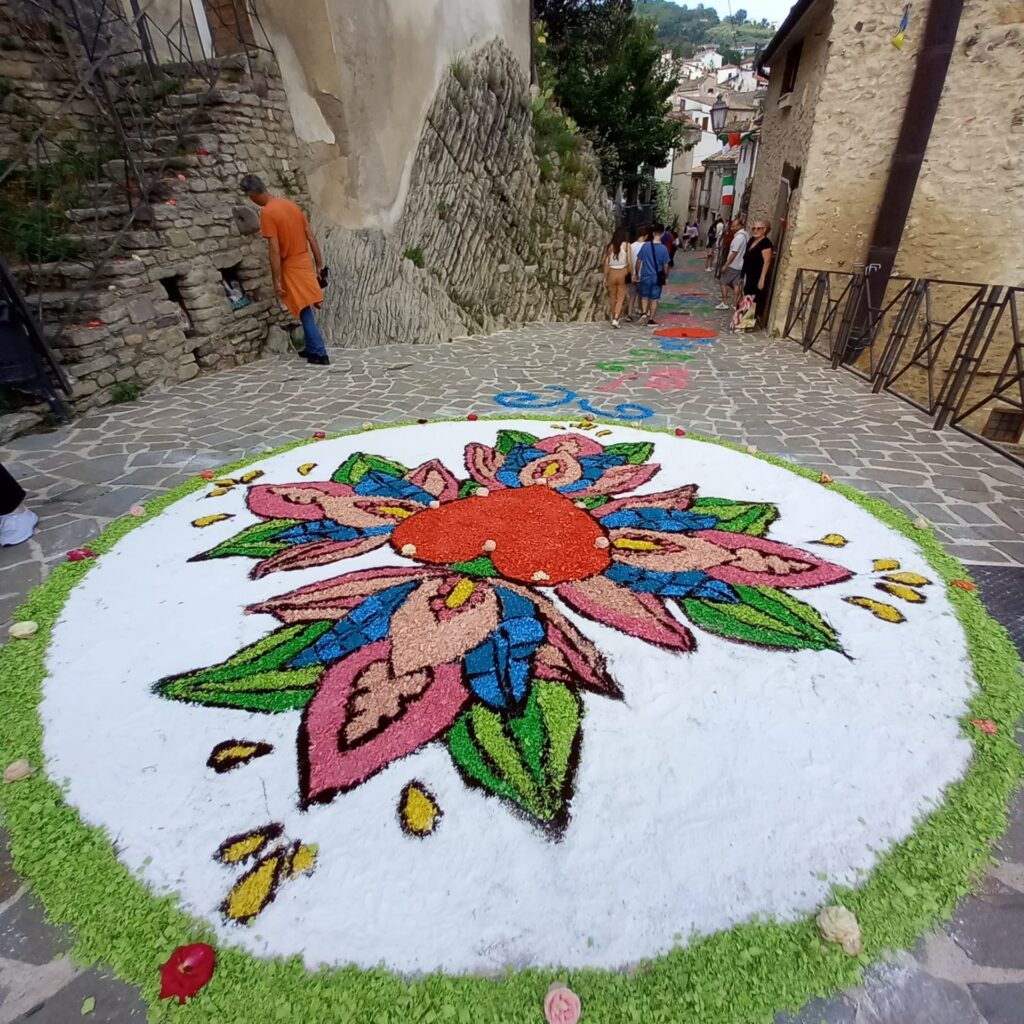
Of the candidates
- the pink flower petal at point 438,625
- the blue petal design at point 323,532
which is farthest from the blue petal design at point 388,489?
the pink flower petal at point 438,625

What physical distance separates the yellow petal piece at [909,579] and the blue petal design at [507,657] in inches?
68.4

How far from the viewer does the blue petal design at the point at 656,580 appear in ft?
8.70

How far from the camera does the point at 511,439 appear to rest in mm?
4398

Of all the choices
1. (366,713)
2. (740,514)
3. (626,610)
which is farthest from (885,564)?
(366,713)

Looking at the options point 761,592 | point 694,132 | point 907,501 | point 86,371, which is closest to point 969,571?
point 907,501

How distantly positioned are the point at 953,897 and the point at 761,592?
1.28m

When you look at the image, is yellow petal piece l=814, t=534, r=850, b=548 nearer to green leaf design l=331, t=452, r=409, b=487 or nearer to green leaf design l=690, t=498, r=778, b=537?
green leaf design l=690, t=498, r=778, b=537

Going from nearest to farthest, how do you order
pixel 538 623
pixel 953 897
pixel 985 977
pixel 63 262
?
pixel 985 977 → pixel 953 897 → pixel 538 623 → pixel 63 262

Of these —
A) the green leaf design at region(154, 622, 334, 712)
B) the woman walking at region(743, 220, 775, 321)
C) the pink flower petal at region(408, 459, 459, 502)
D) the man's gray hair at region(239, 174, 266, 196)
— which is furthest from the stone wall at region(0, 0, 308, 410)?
the woman walking at region(743, 220, 775, 321)

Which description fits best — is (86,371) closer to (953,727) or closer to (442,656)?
(442,656)

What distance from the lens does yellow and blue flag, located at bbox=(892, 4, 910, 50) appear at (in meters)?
6.39

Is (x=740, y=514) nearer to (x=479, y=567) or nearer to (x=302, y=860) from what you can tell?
(x=479, y=567)

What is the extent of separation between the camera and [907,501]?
3.52 meters

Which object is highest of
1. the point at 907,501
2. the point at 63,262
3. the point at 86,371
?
the point at 63,262
